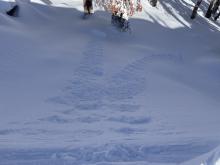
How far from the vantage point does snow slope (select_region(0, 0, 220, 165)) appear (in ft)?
34.6

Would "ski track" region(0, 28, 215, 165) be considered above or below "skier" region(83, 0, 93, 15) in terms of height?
above

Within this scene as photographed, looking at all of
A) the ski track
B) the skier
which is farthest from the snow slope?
the skier

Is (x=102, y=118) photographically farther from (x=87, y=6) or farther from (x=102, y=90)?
(x=87, y=6)

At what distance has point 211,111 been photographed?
1564 cm

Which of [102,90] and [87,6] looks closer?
[102,90]

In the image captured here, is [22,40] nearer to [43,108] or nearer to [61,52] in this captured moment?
[61,52]

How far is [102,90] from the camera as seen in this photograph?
15742 mm

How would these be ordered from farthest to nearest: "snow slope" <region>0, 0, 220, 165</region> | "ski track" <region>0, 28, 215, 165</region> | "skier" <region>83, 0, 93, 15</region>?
1. "skier" <region>83, 0, 93, 15</region>
2. "snow slope" <region>0, 0, 220, 165</region>
3. "ski track" <region>0, 28, 215, 165</region>

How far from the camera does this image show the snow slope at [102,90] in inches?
415

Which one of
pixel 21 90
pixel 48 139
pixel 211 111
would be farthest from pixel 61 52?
pixel 48 139

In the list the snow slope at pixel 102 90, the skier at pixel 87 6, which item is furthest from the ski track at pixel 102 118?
the skier at pixel 87 6

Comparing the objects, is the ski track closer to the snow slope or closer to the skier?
the snow slope

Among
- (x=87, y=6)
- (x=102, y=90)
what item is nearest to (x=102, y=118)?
(x=102, y=90)

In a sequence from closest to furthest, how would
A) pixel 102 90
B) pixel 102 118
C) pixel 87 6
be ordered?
pixel 102 118
pixel 102 90
pixel 87 6
